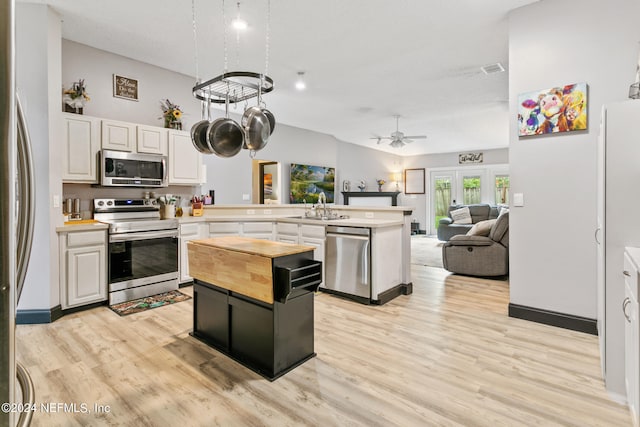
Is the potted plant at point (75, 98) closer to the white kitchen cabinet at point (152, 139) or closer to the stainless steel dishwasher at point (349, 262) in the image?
the white kitchen cabinet at point (152, 139)

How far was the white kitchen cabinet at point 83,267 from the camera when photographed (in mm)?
3381

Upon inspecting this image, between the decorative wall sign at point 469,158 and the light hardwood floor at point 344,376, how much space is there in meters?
7.86

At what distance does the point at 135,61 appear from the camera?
169 inches

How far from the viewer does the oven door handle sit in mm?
3663

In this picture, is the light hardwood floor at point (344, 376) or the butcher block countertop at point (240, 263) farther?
the butcher block countertop at point (240, 263)

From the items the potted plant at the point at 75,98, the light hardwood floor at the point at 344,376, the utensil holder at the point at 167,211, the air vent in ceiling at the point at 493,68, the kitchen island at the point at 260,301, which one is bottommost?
the light hardwood floor at the point at 344,376

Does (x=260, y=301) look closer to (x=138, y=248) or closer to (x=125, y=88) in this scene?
(x=138, y=248)

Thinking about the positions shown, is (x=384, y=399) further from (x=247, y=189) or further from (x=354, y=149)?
(x=354, y=149)

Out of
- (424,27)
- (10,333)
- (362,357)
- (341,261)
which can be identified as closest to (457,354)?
(362,357)

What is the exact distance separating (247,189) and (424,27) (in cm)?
443

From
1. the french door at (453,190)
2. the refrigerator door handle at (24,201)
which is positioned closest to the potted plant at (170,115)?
the refrigerator door handle at (24,201)

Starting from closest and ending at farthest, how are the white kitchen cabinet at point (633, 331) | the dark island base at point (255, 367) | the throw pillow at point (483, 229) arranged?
the white kitchen cabinet at point (633, 331)
the dark island base at point (255, 367)
the throw pillow at point (483, 229)

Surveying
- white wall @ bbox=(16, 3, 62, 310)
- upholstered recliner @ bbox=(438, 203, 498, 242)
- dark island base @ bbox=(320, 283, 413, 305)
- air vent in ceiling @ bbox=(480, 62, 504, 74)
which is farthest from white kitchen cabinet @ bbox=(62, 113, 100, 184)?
upholstered recliner @ bbox=(438, 203, 498, 242)

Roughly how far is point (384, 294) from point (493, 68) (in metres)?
3.18
